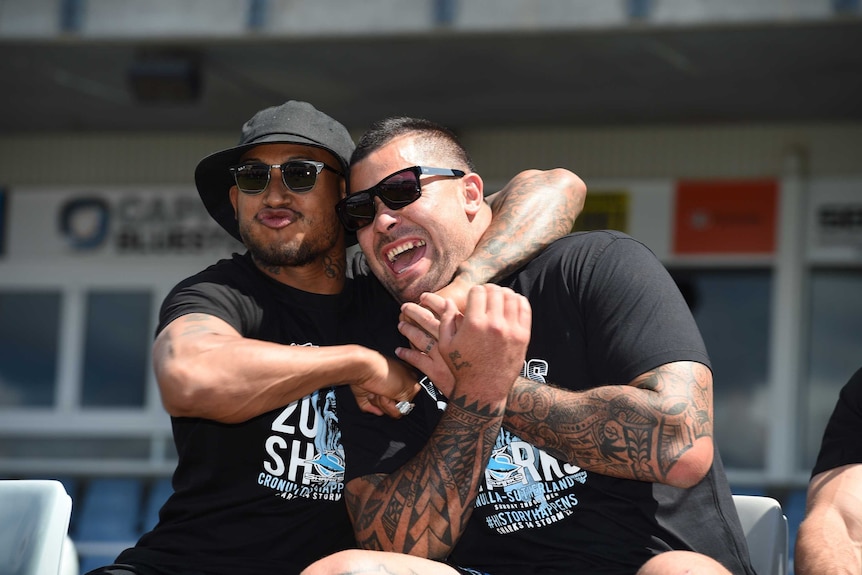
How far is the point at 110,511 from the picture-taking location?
33.5ft

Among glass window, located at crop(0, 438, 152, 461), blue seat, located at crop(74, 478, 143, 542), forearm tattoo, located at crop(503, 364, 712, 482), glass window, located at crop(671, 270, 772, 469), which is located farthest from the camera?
glass window, located at crop(0, 438, 152, 461)

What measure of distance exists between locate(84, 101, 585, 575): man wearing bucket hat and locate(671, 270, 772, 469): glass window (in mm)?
6880

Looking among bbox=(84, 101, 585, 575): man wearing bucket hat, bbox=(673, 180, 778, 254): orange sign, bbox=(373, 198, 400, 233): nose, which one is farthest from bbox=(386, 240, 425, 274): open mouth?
bbox=(673, 180, 778, 254): orange sign

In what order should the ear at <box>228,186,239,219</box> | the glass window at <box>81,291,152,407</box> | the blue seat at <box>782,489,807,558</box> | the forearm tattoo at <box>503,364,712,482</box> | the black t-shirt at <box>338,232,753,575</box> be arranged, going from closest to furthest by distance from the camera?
the forearm tattoo at <box>503,364,712,482</box>, the black t-shirt at <box>338,232,753,575</box>, the ear at <box>228,186,239,219</box>, the blue seat at <box>782,489,807,558</box>, the glass window at <box>81,291,152,407</box>

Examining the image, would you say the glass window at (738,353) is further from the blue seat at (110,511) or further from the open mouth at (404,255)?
the open mouth at (404,255)

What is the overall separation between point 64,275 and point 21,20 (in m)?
3.88

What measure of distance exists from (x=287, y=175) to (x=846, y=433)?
1983mm

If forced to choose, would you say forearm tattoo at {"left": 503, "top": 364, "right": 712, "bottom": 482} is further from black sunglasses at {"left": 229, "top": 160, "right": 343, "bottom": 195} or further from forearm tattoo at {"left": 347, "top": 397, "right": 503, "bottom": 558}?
black sunglasses at {"left": 229, "top": 160, "right": 343, "bottom": 195}

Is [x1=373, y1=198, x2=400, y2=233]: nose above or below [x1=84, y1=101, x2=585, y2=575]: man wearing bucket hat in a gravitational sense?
above

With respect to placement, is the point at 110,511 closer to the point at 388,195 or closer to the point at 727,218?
the point at 727,218

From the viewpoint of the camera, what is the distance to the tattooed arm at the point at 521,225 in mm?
3211

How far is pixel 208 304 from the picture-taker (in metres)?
3.25

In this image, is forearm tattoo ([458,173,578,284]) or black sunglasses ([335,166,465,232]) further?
black sunglasses ([335,166,465,232])

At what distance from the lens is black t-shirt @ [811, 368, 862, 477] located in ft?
11.7
